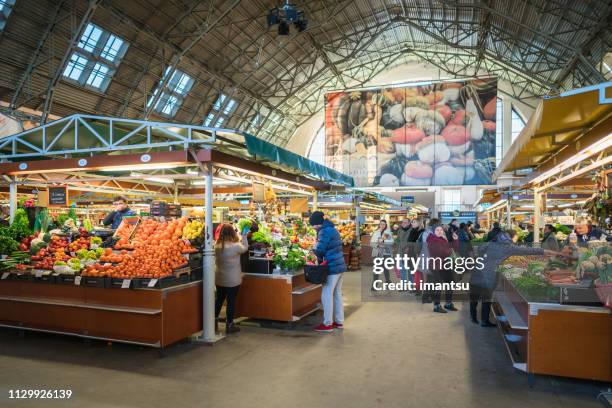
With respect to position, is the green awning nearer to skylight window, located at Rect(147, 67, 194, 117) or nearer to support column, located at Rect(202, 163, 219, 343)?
support column, located at Rect(202, 163, 219, 343)

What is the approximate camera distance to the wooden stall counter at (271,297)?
20.4 ft

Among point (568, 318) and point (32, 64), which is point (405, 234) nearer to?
point (568, 318)

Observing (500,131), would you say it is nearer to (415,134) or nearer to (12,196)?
(415,134)

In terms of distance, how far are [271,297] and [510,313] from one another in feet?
10.4

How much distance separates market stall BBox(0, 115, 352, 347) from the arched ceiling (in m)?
8.97

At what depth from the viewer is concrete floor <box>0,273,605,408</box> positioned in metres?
3.73

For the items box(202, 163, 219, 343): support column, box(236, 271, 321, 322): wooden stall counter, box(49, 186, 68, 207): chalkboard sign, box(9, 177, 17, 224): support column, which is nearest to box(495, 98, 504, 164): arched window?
box(236, 271, 321, 322): wooden stall counter

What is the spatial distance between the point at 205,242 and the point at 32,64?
41.2 feet

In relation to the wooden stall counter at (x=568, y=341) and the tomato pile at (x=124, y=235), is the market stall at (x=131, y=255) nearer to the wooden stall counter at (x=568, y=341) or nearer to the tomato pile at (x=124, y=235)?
the tomato pile at (x=124, y=235)

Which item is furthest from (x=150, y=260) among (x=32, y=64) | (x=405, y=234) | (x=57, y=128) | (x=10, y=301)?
(x=32, y=64)

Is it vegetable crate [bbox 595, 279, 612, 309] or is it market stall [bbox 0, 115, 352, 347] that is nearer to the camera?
vegetable crate [bbox 595, 279, 612, 309]

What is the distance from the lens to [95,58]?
A: 16.0 m

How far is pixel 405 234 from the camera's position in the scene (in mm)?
9852

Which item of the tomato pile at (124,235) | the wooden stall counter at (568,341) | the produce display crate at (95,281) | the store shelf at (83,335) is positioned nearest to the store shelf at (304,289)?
the store shelf at (83,335)
